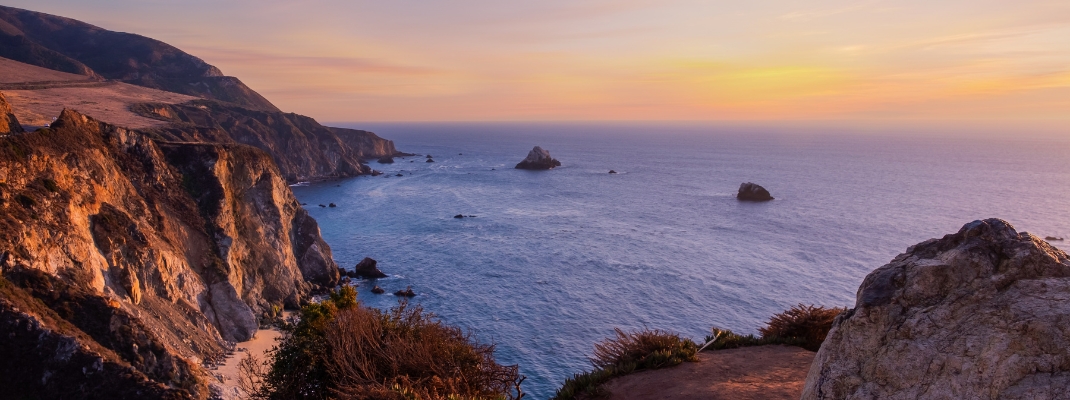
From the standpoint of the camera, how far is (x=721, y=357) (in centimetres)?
1809

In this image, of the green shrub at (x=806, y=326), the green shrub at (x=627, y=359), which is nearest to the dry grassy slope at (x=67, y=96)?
the green shrub at (x=627, y=359)

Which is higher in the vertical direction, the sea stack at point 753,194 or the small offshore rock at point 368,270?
the sea stack at point 753,194

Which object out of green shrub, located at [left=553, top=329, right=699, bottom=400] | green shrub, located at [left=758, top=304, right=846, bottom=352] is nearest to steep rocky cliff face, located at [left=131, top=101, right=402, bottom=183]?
green shrub, located at [left=553, top=329, right=699, bottom=400]

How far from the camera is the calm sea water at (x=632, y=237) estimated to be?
45.8 m

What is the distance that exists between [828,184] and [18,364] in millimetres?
126685

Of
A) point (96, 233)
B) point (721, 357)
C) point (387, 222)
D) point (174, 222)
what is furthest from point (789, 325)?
point (387, 222)

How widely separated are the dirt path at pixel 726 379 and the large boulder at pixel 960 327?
406cm

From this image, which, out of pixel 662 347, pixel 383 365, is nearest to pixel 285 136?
pixel 383 365

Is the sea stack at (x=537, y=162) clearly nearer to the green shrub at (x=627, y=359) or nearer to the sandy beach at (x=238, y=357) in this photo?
the sandy beach at (x=238, y=357)

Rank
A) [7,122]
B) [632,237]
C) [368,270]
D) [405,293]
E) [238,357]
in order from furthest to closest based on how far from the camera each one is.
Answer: [632,237] < [368,270] < [405,293] < [238,357] < [7,122]

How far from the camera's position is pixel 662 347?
17.8 m

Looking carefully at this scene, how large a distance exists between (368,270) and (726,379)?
148 ft

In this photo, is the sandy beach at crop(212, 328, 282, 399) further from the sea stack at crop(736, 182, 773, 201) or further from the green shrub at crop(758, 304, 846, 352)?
the sea stack at crop(736, 182, 773, 201)

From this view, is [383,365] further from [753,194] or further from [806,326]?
[753,194]
